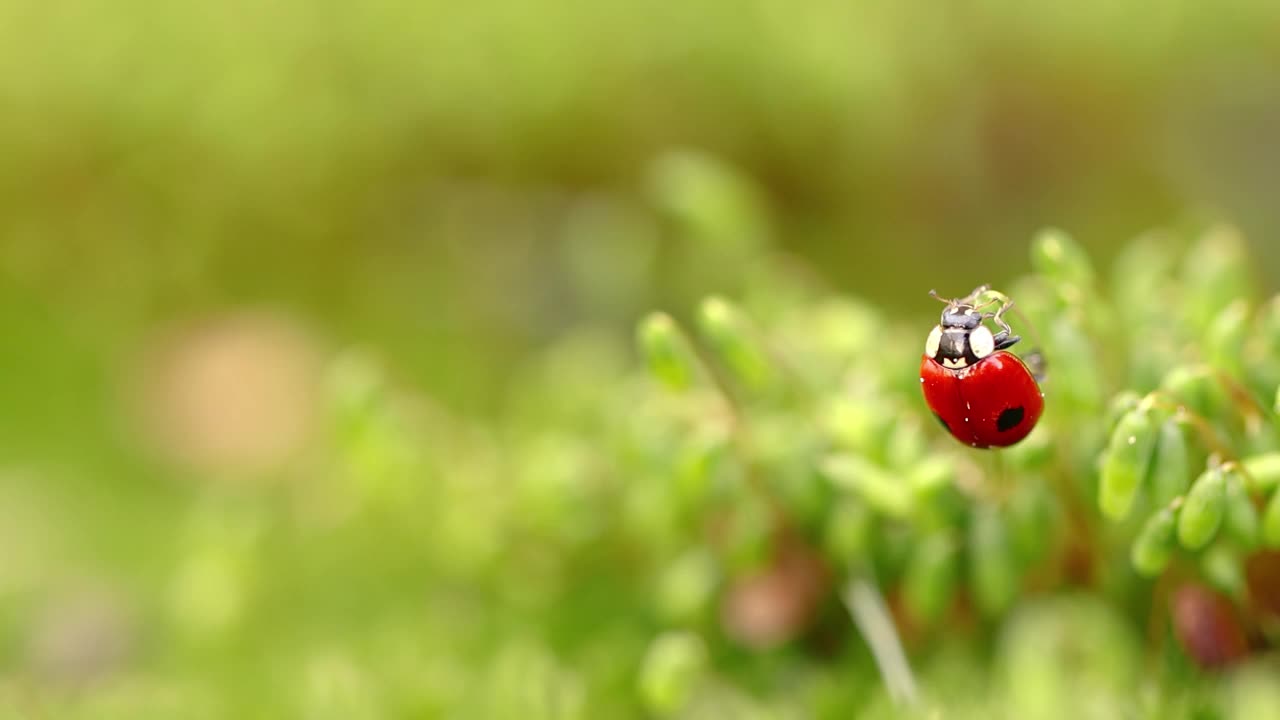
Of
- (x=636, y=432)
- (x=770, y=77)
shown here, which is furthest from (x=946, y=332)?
(x=770, y=77)

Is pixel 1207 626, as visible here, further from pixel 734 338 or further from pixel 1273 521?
pixel 734 338

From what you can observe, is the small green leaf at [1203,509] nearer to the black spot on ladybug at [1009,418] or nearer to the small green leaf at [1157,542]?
the small green leaf at [1157,542]

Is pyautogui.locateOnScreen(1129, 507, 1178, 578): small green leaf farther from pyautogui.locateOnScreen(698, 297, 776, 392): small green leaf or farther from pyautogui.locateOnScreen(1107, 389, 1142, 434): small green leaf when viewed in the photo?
pyautogui.locateOnScreen(698, 297, 776, 392): small green leaf

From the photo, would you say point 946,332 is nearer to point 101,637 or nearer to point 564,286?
point 564,286

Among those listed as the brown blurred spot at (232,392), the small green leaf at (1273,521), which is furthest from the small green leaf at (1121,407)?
the brown blurred spot at (232,392)

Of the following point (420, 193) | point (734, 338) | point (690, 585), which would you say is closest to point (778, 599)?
point (690, 585)

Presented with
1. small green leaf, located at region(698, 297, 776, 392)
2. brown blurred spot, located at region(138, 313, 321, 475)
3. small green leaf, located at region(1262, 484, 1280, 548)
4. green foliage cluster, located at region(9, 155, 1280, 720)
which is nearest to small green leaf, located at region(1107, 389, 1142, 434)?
green foliage cluster, located at region(9, 155, 1280, 720)
